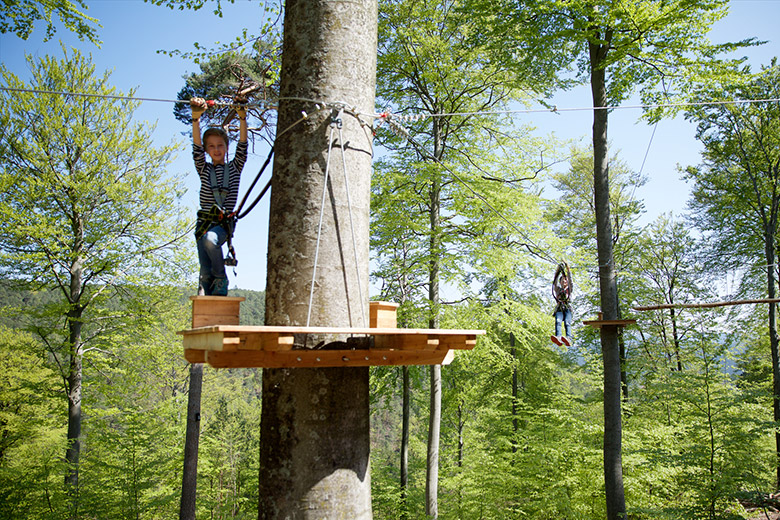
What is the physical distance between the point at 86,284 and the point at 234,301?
450 inches

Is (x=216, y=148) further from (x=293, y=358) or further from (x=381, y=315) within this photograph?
(x=293, y=358)

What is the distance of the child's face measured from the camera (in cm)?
264

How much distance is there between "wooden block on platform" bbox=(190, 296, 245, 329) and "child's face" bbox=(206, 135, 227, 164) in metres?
0.95

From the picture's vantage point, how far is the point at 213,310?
2053 mm

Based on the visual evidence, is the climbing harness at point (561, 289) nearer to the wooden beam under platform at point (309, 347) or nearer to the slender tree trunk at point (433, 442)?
the wooden beam under platform at point (309, 347)

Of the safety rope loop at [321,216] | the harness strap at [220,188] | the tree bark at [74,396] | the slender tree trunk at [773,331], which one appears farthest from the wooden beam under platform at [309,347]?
the slender tree trunk at [773,331]

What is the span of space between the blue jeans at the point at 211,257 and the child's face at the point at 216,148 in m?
0.41

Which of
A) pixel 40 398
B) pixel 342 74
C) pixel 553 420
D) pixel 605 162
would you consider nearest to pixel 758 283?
pixel 553 420

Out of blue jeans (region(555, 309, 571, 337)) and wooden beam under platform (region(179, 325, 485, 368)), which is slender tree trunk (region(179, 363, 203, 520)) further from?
wooden beam under platform (region(179, 325, 485, 368))

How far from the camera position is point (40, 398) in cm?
1149

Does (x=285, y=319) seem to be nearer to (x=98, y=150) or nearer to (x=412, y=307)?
(x=412, y=307)

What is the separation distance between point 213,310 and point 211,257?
1.73ft

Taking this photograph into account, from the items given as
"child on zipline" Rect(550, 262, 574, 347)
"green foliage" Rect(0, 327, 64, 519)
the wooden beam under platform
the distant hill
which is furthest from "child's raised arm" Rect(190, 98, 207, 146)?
"green foliage" Rect(0, 327, 64, 519)

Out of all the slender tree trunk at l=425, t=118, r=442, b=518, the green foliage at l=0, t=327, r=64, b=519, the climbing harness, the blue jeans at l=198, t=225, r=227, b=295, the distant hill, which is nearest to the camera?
the blue jeans at l=198, t=225, r=227, b=295
